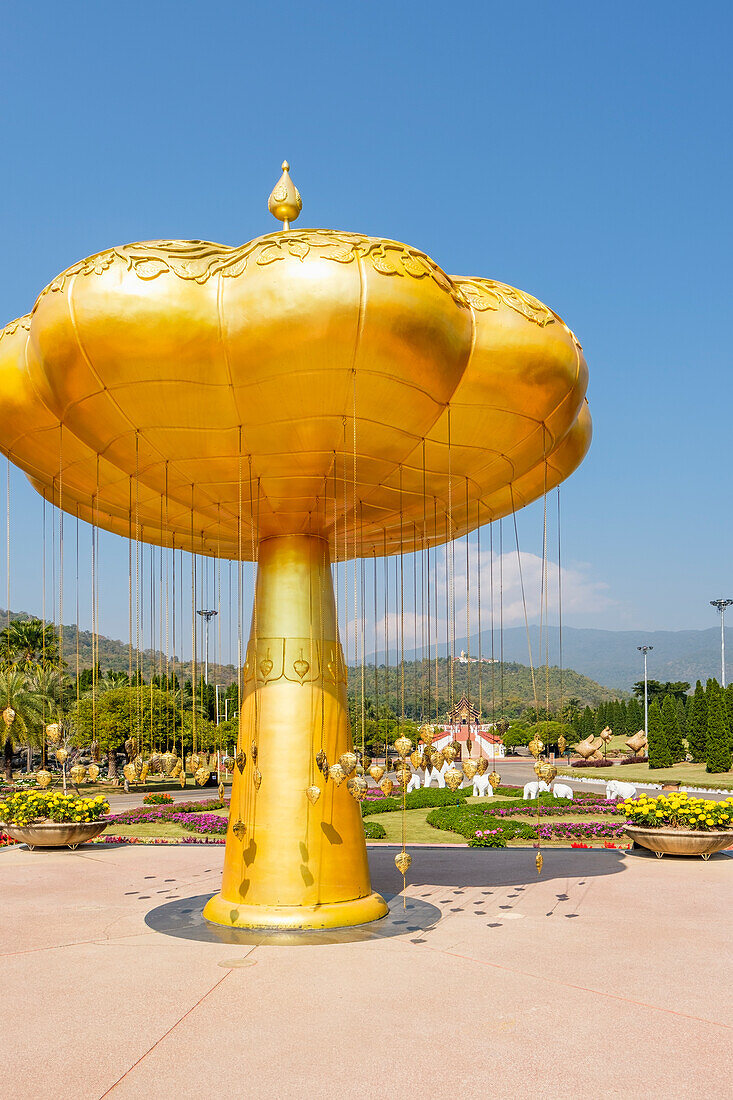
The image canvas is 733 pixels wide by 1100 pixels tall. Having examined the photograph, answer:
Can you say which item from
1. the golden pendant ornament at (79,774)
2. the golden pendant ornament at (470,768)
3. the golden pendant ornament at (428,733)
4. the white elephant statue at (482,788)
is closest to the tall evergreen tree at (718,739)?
the white elephant statue at (482,788)

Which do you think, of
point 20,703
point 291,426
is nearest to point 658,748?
point 20,703

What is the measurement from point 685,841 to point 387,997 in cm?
995

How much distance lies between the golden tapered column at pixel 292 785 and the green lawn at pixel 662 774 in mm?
30154

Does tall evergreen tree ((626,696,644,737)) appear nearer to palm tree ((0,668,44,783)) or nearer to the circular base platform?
palm tree ((0,668,44,783))

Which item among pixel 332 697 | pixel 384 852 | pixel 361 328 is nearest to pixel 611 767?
pixel 384 852

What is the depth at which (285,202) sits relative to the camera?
11523 mm

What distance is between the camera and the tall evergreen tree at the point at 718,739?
45.3 metres

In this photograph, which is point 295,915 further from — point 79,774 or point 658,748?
point 658,748

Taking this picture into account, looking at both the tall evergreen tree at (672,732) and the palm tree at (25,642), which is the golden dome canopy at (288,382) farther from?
the palm tree at (25,642)

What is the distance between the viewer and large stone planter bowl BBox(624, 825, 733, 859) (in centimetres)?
1630

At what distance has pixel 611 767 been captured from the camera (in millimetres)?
55688

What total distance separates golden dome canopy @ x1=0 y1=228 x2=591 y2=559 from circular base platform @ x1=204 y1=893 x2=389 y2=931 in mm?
4820

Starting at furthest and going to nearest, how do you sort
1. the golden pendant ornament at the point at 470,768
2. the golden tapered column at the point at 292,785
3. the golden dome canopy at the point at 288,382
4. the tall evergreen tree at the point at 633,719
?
the tall evergreen tree at the point at 633,719 → the golden tapered column at the point at 292,785 → the golden pendant ornament at the point at 470,768 → the golden dome canopy at the point at 288,382

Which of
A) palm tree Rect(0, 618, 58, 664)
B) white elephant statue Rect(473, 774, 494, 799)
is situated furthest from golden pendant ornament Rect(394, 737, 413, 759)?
palm tree Rect(0, 618, 58, 664)
